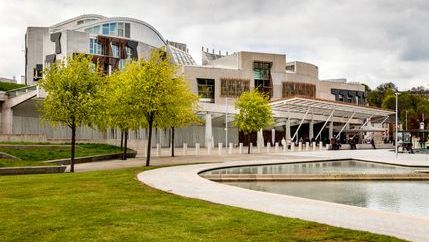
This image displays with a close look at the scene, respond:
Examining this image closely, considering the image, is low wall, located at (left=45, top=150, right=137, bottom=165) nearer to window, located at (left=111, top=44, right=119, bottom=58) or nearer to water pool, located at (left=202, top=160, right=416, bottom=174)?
water pool, located at (left=202, top=160, right=416, bottom=174)

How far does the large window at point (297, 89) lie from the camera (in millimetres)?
79625

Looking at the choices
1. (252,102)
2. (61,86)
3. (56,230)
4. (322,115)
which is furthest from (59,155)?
(322,115)

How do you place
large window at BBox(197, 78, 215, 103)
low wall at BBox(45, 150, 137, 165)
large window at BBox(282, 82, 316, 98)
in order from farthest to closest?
large window at BBox(282, 82, 316, 98)
large window at BBox(197, 78, 215, 103)
low wall at BBox(45, 150, 137, 165)

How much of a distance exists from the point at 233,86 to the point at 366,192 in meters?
58.8

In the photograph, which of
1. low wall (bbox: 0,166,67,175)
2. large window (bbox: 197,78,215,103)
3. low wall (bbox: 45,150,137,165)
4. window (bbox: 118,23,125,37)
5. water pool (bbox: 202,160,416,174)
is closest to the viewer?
low wall (bbox: 0,166,67,175)

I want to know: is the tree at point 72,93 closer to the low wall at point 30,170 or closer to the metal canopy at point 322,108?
the low wall at point 30,170

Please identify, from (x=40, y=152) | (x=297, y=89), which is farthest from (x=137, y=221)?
(x=297, y=89)

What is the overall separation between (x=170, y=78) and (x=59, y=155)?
9.82 meters

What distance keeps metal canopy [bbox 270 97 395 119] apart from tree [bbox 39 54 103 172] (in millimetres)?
31705

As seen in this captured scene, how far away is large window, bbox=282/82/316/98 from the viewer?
7962 centimetres

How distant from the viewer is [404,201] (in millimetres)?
14164

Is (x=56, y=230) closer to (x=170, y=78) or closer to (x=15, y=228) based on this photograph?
(x=15, y=228)

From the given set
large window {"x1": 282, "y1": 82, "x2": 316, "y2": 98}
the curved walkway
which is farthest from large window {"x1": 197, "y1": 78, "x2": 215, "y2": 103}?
the curved walkway

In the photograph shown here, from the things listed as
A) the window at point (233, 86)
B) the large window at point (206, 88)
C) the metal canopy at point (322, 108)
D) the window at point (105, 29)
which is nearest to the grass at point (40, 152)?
the metal canopy at point (322, 108)
